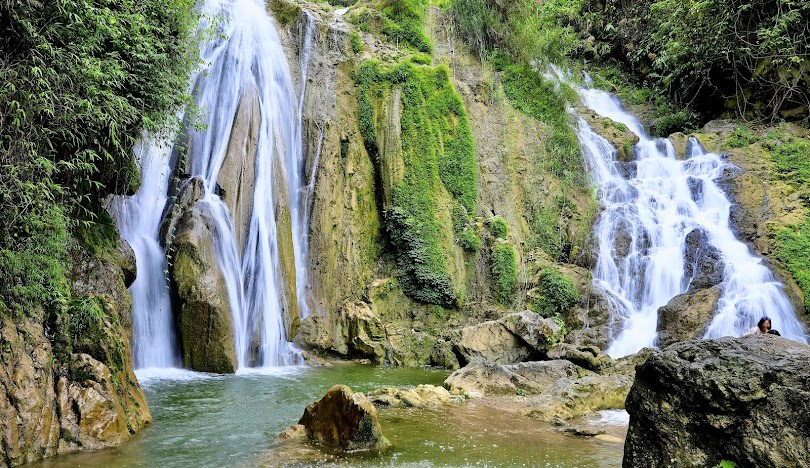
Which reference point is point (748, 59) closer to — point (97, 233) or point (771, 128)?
point (771, 128)

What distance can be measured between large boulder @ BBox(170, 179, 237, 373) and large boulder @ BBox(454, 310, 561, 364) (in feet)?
18.6

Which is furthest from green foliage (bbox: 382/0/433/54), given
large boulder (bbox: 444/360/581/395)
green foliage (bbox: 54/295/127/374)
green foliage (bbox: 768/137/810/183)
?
green foliage (bbox: 54/295/127/374)

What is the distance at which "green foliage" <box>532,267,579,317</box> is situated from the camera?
17516 mm

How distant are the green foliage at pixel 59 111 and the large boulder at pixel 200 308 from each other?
127 inches

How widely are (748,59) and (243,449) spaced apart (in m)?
23.0

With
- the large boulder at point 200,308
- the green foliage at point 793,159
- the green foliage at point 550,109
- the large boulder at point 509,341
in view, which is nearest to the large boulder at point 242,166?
the large boulder at point 200,308

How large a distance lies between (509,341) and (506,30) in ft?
49.7

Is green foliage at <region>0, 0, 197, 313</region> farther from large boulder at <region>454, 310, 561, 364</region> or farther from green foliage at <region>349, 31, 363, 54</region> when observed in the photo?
green foliage at <region>349, 31, 363, 54</region>

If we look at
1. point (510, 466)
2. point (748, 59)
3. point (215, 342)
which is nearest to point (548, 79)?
point (748, 59)

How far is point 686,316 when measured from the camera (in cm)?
1512

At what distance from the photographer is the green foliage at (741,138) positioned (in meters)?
20.9

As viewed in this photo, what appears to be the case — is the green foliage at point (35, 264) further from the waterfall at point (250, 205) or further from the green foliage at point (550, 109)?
the green foliage at point (550, 109)

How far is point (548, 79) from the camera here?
24438mm

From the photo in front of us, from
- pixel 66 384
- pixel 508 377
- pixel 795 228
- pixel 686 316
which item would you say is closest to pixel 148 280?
pixel 66 384
